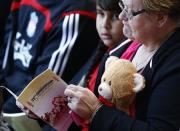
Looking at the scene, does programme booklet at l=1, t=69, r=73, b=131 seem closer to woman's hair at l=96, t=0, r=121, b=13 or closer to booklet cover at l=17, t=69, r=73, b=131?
booklet cover at l=17, t=69, r=73, b=131

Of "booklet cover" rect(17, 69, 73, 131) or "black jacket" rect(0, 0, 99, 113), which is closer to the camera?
"booklet cover" rect(17, 69, 73, 131)

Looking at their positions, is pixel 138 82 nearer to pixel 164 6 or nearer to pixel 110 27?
pixel 164 6

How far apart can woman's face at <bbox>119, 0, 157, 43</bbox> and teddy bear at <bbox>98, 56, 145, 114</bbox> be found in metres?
0.08

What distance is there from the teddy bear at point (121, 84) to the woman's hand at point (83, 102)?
0.04 metres

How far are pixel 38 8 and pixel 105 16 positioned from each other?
16.3 inches

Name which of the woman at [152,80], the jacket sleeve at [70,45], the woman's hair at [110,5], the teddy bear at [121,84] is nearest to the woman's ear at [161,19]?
the woman at [152,80]

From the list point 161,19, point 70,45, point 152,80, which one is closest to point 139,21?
point 161,19

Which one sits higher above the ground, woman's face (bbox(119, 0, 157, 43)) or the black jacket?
woman's face (bbox(119, 0, 157, 43))

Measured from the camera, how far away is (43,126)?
5.58ft

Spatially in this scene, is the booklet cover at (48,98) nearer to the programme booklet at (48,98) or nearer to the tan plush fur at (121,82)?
the programme booklet at (48,98)

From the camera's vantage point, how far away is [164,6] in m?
1.10

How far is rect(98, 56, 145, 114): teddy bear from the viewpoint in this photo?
113 centimetres

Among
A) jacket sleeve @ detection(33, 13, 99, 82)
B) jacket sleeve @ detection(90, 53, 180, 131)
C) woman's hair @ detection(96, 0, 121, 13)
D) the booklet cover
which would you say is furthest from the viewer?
jacket sleeve @ detection(33, 13, 99, 82)

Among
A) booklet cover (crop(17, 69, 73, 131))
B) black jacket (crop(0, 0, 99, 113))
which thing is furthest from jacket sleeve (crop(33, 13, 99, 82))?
booklet cover (crop(17, 69, 73, 131))
